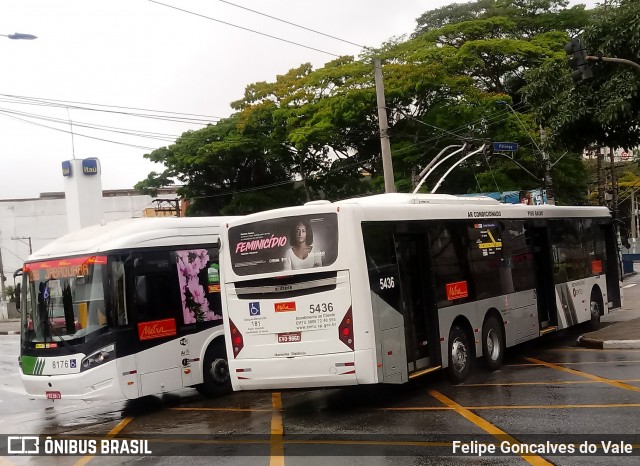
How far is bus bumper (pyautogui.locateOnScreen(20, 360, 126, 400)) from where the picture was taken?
A: 482 inches

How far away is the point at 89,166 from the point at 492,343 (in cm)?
3504

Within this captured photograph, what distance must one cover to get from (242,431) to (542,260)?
9.40 metres

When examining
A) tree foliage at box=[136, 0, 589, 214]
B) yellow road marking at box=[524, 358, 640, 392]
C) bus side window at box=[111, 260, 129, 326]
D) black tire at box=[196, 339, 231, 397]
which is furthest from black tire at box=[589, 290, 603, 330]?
tree foliage at box=[136, 0, 589, 214]

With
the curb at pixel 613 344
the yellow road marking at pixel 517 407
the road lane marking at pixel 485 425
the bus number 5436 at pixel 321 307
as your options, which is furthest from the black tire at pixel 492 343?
the bus number 5436 at pixel 321 307

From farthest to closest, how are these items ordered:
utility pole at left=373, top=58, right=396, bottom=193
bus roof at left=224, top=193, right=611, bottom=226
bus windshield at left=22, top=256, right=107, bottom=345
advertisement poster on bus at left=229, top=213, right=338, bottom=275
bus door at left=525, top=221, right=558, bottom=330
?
utility pole at left=373, top=58, right=396, bottom=193
bus door at left=525, top=221, right=558, bottom=330
bus windshield at left=22, top=256, right=107, bottom=345
bus roof at left=224, top=193, right=611, bottom=226
advertisement poster on bus at left=229, top=213, right=338, bottom=275

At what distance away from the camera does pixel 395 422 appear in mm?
10203

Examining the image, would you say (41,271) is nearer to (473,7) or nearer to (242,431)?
(242,431)

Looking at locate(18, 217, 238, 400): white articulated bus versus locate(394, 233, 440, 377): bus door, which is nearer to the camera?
locate(394, 233, 440, 377): bus door

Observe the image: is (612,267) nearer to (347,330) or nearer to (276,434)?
(347,330)

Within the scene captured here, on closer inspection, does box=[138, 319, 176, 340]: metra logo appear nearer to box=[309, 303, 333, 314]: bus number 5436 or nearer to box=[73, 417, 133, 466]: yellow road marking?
box=[73, 417, 133, 466]: yellow road marking

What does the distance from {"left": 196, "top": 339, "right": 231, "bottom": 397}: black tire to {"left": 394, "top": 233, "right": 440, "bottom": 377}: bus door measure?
423cm

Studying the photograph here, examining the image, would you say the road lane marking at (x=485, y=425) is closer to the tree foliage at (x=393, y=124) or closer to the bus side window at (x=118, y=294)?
the bus side window at (x=118, y=294)

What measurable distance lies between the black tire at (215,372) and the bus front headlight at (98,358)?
2165 millimetres

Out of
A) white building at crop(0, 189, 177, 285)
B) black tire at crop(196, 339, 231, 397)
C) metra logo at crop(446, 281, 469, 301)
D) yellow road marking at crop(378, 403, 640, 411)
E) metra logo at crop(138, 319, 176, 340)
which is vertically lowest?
yellow road marking at crop(378, 403, 640, 411)
